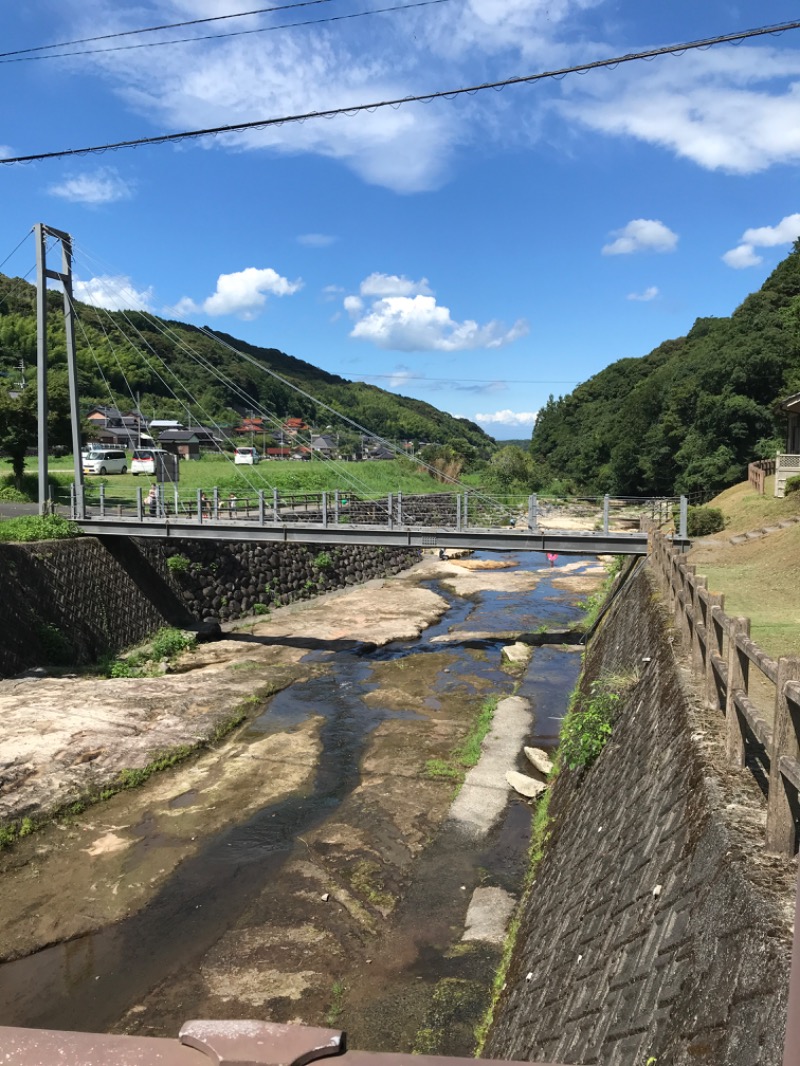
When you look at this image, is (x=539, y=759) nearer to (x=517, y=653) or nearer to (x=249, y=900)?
(x=249, y=900)

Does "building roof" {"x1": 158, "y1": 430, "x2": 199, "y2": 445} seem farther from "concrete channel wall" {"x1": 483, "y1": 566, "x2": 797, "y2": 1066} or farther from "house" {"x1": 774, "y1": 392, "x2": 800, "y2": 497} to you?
"concrete channel wall" {"x1": 483, "y1": 566, "x2": 797, "y2": 1066}

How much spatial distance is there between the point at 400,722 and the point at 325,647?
7.40 meters

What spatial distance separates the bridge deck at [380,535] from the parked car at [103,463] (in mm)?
20219

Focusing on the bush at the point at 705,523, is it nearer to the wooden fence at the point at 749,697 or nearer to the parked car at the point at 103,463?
the wooden fence at the point at 749,697

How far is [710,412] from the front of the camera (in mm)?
45000

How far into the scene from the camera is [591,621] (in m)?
24.7

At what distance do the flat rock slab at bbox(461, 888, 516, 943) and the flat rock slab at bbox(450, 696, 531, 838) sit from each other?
1602 mm

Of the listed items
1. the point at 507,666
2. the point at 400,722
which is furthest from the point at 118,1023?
the point at 507,666

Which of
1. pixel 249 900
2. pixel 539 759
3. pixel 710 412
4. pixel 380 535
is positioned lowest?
pixel 249 900

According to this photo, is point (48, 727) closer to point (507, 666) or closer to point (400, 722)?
point (400, 722)

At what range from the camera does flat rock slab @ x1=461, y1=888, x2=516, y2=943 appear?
8772 mm

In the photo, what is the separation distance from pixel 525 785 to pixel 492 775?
0.87 meters

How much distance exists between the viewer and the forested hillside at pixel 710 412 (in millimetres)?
43062

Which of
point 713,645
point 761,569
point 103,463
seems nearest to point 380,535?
point 761,569
